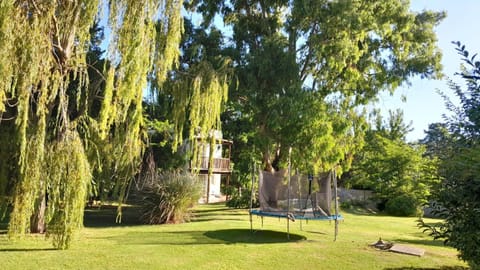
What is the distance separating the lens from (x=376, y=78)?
1716 centimetres

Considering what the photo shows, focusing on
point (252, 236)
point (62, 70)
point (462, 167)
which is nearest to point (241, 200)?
point (252, 236)

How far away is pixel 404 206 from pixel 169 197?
13254 mm

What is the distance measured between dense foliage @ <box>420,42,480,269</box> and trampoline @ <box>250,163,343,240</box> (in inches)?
175

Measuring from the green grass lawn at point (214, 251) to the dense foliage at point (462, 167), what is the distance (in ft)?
6.65

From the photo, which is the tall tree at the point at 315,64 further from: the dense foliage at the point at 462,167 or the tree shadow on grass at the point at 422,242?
the dense foliage at the point at 462,167

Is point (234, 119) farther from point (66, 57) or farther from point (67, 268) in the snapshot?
point (67, 268)

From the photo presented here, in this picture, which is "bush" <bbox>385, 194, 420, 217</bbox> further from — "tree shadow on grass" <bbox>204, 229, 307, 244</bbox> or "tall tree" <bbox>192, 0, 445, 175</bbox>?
"tree shadow on grass" <bbox>204, 229, 307, 244</bbox>

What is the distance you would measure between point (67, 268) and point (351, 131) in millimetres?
13940

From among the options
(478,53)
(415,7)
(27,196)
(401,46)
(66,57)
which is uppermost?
(415,7)

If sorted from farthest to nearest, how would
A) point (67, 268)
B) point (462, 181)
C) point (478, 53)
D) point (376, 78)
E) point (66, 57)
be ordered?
point (376, 78) → point (66, 57) → point (67, 268) → point (462, 181) → point (478, 53)

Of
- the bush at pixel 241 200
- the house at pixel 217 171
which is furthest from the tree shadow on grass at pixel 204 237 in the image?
the house at pixel 217 171

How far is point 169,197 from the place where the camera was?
498 inches

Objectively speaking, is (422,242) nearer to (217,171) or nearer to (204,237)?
(204,237)

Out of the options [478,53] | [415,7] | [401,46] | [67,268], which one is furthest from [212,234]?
[415,7]
